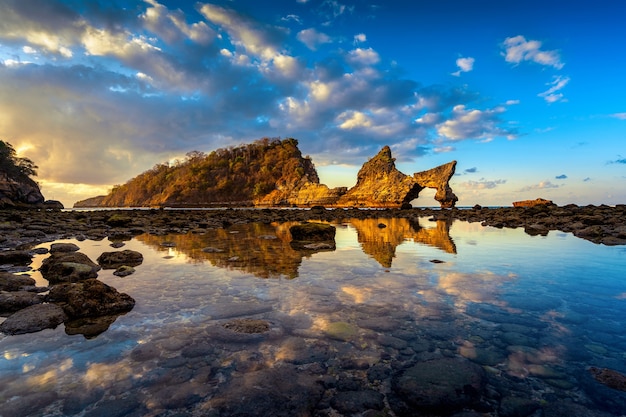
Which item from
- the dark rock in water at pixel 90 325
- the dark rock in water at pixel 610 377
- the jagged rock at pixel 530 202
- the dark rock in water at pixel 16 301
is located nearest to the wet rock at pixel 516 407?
the dark rock in water at pixel 610 377

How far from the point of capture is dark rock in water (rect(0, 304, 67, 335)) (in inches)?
196

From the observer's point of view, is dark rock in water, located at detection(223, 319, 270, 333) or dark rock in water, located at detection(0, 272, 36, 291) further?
dark rock in water, located at detection(0, 272, 36, 291)

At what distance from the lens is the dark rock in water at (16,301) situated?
19.1 ft

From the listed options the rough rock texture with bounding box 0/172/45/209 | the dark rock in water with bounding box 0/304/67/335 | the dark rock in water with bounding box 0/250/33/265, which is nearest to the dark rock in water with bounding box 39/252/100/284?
the dark rock in water with bounding box 0/250/33/265

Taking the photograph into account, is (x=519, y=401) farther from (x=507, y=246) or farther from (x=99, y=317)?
(x=507, y=246)

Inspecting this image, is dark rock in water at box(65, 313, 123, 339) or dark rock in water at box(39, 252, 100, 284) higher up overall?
dark rock in water at box(39, 252, 100, 284)

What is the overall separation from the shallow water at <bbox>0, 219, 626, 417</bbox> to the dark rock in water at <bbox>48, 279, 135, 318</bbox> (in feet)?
1.08

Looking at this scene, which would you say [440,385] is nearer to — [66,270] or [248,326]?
[248,326]

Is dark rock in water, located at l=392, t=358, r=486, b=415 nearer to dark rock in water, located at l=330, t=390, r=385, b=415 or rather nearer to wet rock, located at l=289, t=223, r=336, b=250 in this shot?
dark rock in water, located at l=330, t=390, r=385, b=415

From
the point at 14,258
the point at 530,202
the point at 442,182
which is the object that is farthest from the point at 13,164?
the point at 530,202

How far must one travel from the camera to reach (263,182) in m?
154

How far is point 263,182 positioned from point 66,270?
147295 millimetres

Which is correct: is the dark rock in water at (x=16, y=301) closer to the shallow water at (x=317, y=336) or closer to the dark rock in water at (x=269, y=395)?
the shallow water at (x=317, y=336)

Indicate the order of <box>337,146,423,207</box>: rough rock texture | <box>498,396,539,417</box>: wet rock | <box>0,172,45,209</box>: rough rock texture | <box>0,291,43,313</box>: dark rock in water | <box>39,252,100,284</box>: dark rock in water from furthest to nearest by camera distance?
<box>337,146,423,207</box>: rough rock texture, <box>0,172,45,209</box>: rough rock texture, <box>39,252,100,284</box>: dark rock in water, <box>0,291,43,313</box>: dark rock in water, <box>498,396,539,417</box>: wet rock
